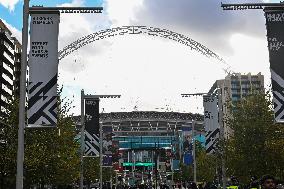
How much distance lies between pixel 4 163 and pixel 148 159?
152 m

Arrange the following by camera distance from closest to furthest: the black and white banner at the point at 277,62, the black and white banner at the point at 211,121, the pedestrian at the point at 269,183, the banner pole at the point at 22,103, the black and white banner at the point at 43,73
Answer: the pedestrian at the point at 269,183 → the banner pole at the point at 22,103 → the black and white banner at the point at 43,73 → the black and white banner at the point at 277,62 → the black and white banner at the point at 211,121

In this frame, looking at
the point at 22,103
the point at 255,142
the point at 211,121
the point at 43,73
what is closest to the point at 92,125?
the point at 211,121

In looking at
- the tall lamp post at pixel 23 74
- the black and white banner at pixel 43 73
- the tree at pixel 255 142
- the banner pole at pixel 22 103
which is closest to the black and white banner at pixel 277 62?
the tall lamp post at pixel 23 74

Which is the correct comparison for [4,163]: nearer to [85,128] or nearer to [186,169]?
[85,128]

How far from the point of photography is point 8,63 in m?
132

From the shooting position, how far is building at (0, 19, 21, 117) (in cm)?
12569

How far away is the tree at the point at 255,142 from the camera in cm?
3566

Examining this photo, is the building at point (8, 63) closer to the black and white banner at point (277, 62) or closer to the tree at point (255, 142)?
the tree at point (255, 142)

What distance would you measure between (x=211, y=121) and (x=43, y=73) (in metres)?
19.9

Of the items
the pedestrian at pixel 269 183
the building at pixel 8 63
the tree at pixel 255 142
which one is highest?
the building at pixel 8 63

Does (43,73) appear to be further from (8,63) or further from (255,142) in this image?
(8,63)

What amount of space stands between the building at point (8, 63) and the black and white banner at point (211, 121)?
94297mm

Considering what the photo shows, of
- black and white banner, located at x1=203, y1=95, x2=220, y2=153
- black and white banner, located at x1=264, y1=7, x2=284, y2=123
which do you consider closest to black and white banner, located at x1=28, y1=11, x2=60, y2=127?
black and white banner, located at x1=264, y1=7, x2=284, y2=123

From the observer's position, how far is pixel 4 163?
128ft
